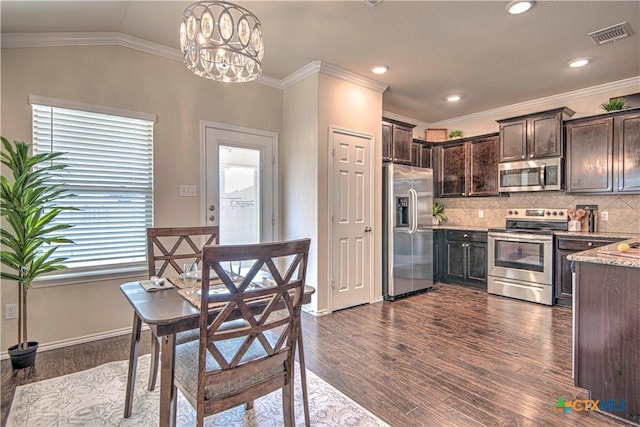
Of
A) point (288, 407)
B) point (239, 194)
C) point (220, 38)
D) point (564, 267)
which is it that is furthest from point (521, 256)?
point (220, 38)

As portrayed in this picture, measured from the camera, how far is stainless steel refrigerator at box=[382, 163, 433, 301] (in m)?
4.29

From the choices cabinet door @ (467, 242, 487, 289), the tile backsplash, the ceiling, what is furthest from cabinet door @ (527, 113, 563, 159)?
cabinet door @ (467, 242, 487, 289)

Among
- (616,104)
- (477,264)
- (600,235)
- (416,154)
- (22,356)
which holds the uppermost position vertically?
(616,104)

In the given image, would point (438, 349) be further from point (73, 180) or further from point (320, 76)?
point (73, 180)

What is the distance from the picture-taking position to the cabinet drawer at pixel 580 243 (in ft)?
12.1

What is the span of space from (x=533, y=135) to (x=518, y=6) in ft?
7.79

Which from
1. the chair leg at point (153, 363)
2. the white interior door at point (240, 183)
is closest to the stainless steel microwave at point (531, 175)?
the white interior door at point (240, 183)

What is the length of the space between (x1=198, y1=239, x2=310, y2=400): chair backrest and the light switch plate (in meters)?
2.01

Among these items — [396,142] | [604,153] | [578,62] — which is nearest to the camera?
[578,62]

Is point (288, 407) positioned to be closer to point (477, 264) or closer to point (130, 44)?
point (130, 44)

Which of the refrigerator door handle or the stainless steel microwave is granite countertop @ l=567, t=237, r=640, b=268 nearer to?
the refrigerator door handle

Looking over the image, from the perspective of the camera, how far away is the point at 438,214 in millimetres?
5750

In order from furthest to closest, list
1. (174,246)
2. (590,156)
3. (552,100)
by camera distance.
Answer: (552,100)
(590,156)
(174,246)

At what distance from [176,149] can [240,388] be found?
2645mm
